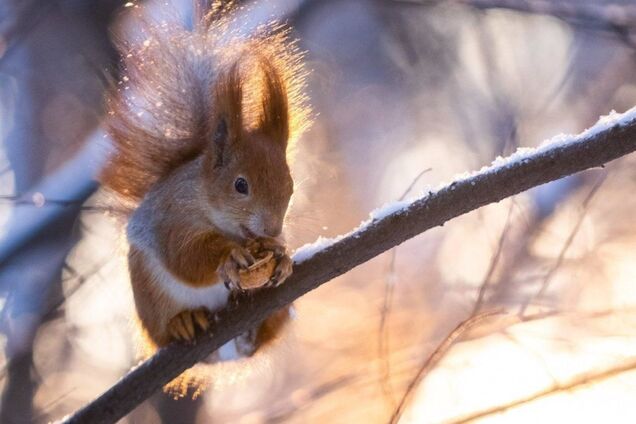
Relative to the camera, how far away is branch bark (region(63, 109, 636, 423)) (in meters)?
0.88

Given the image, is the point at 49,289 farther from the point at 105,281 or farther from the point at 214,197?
the point at 214,197

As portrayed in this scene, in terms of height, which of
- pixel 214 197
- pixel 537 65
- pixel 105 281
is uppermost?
pixel 214 197

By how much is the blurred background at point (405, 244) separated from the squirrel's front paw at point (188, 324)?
482 mm

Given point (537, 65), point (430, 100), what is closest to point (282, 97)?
point (430, 100)

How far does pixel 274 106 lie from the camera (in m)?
1.13

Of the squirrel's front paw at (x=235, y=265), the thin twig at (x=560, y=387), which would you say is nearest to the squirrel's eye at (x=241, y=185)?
the squirrel's front paw at (x=235, y=265)

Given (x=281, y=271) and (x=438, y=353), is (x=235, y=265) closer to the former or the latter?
(x=281, y=271)

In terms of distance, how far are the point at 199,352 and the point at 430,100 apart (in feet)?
3.04

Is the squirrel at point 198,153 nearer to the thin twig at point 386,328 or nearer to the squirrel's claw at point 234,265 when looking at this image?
the squirrel's claw at point 234,265

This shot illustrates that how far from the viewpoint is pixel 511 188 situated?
35.5 inches

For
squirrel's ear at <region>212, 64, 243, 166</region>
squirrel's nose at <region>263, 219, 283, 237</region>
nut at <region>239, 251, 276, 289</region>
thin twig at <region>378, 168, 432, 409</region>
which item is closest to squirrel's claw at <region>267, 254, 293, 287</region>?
nut at <region>239, 251, 276, 289</region>

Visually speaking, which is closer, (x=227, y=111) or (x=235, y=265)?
(x=235, y=265)

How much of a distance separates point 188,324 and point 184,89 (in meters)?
0.36

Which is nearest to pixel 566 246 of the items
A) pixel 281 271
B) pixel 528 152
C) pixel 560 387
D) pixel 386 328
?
pixel 560 387
